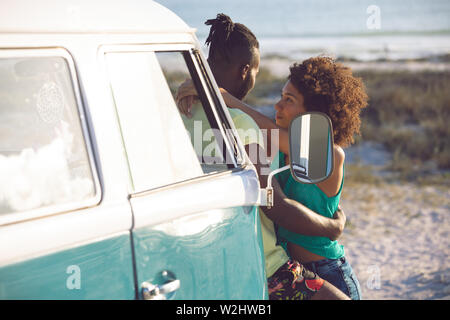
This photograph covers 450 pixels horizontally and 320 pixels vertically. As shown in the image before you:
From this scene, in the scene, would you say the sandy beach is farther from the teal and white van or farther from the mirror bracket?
the teal and white van

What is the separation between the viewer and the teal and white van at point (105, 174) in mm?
1491

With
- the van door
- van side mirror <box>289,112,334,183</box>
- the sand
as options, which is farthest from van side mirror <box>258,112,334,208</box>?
the sand

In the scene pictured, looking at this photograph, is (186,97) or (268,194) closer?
(268,194)

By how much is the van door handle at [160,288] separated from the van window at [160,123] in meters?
0.29

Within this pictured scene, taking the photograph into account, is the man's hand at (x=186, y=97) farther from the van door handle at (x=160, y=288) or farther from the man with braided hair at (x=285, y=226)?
the van door handle at (x=160, y=288)

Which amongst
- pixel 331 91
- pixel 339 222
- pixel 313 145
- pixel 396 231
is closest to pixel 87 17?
pixel 313 145

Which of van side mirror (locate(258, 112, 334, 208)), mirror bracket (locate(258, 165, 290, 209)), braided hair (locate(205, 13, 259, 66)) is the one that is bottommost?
mirror bracket (locate(258, 165, 290, 209))

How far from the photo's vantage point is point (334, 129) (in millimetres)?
2607

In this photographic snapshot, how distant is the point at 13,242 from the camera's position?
1.39 metres

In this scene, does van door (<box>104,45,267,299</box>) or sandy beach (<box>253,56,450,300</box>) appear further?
sandy beach (<box>253,56,450,300</box>)

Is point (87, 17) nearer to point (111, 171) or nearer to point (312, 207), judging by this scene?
point (111, 171)

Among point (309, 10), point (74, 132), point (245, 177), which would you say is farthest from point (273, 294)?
point (309, 10)

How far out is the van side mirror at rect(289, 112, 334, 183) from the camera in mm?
2029

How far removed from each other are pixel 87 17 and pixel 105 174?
0.50 metres
